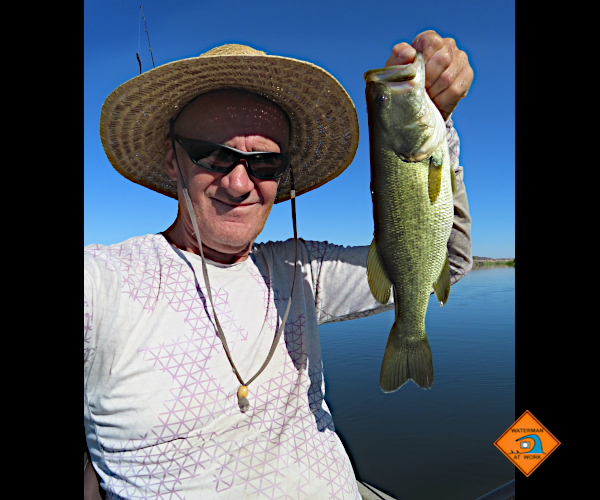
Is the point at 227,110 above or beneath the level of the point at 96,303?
above

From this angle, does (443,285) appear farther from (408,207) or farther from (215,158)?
(215,158)

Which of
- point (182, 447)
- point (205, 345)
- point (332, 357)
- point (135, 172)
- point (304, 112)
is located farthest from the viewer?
point (332, 357)

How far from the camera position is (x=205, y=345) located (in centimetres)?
176

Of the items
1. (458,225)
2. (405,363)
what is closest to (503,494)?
(405,363)

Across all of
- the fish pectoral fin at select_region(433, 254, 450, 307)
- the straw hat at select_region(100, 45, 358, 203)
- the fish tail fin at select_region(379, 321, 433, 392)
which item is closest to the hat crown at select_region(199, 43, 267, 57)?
the straw hat at select_region(100, 45, 358, 203)

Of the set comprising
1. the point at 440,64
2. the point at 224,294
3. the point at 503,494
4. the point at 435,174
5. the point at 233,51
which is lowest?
the point at 503,494

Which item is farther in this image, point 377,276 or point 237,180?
point 237,180
